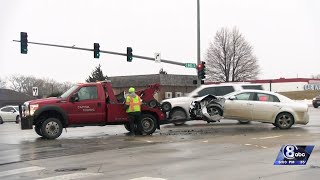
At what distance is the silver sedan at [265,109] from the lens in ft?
58.1

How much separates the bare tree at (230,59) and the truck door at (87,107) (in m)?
66.4

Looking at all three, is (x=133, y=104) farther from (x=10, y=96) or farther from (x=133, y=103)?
(x=10, y=96)

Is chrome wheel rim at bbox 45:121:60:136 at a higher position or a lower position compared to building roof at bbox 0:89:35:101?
lower

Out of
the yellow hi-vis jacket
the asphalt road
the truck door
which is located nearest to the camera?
the asphalt road

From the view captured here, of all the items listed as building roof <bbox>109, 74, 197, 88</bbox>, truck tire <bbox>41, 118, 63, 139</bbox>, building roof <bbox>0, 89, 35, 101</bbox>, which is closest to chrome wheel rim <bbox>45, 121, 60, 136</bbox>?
truck tire <bbox>41, 118, 63, 139</bbox>

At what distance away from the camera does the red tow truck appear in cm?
1585

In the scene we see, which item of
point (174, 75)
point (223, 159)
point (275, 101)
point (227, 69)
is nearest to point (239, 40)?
point (227, 69)

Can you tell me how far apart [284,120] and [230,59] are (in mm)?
65206

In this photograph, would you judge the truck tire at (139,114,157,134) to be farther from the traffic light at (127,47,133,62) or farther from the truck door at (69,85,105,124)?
the traffic light at (127,47,133,62)

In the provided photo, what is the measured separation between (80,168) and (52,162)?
4.38 feet

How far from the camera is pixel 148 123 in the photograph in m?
17.2

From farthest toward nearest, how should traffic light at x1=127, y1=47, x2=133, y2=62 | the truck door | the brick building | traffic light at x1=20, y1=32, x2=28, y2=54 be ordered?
the brick building → traffic light at x1=127, y1=47, x2=133, y2=62 → traffic light at x1=20, y1=32, x2=28, y2=54 → the truck door

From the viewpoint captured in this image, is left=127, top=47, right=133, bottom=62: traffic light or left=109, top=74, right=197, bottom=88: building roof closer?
left=127, top=47, right=133, bottom=62: traffic light

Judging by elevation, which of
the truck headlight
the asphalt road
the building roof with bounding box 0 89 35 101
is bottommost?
the asphalt road
